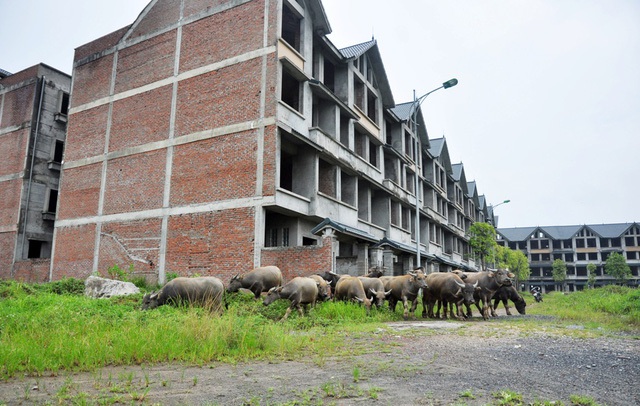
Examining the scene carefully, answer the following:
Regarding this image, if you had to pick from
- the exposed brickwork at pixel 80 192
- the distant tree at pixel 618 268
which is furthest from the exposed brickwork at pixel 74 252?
the distant tree at pixel 618 268

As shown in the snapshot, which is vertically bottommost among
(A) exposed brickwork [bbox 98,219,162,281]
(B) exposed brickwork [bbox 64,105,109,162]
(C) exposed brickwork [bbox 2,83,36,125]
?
(A) exposed brickwork [bbox 98,219,162,281]

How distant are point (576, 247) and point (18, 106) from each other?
87097 mm

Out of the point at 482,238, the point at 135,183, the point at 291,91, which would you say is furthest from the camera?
the point at 482,238

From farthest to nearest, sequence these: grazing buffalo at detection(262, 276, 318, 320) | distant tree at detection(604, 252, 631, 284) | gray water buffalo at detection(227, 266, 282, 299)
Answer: distant tree at detection(604, 252, 631, 284) → gray water buffalo at detection(227, 266, 282, 299) → grazing buffalo at detection(262, 276, 318, 320)

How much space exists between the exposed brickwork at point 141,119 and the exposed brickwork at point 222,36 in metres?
2.20

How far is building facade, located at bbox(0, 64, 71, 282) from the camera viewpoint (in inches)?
1145

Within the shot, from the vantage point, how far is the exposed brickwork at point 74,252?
24.3 meters

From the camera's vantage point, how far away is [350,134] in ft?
87.7

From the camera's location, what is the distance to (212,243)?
20.3 m

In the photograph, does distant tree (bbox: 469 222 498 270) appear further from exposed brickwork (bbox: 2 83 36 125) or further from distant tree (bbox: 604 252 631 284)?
distant tree (bbox: 604 252 631 284)

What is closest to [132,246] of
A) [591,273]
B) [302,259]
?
[302,259]

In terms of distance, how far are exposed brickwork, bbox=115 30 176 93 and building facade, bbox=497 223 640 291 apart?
259 feet

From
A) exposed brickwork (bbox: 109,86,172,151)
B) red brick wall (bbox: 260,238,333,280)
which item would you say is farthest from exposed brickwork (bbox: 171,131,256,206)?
red brick wall (bbox: 260,238,333,280)

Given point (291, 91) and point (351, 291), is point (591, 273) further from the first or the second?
point (351, 291)
